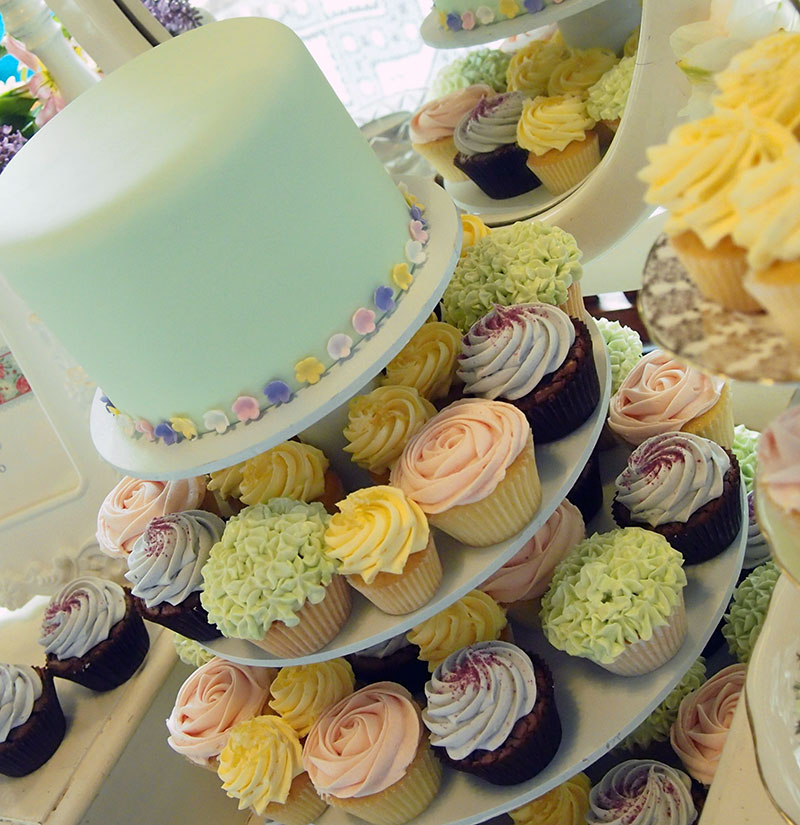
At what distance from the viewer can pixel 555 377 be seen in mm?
1089

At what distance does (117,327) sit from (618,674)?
705 mm

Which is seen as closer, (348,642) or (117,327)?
(117,327)

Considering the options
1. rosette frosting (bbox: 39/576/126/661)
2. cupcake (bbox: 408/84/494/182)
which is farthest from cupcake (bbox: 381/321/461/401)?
rosette frosting (bbox: 39/576/126/661)

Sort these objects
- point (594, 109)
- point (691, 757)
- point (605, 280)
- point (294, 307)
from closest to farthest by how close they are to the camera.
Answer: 1. point (294, 307)
2. point (691, 757)
3. point (594, 109)
4. point (605, 280)

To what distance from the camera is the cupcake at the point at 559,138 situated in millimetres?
1427

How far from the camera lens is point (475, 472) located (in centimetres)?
99

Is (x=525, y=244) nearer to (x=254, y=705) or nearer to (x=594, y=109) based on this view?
(x=594, y=109)

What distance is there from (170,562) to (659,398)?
68 centimetres

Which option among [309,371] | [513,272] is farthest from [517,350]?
[309,371]

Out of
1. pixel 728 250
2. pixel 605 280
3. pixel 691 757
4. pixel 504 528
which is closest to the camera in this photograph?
pixel 728 250

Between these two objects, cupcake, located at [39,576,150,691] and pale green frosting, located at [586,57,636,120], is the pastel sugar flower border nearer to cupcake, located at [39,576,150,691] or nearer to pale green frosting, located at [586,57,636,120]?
pale green frosting, located at [586,57,636,120]

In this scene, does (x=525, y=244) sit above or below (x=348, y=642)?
above

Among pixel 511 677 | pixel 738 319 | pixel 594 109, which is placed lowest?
pixel 511 677

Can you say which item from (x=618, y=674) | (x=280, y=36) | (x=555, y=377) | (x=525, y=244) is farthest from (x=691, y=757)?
(x=280, y=36)
